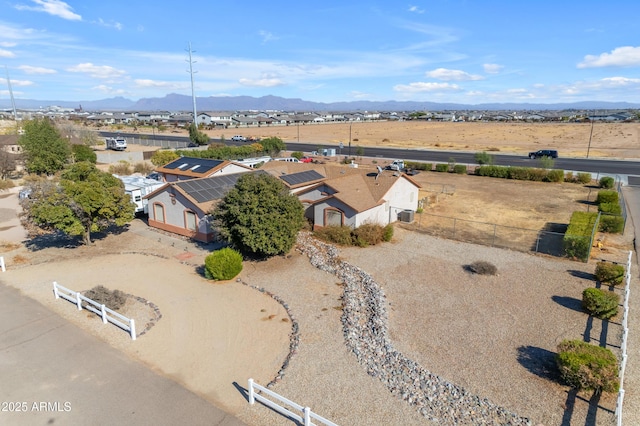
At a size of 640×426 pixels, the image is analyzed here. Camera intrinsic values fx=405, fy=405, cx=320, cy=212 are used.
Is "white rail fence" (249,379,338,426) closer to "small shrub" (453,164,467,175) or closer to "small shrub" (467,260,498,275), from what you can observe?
"small shrub" (467,260,498,275)

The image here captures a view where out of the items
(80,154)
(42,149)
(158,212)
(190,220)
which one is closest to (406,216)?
(190,220)

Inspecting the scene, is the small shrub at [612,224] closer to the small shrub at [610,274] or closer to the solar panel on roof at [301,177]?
the small shrub at [610,274]

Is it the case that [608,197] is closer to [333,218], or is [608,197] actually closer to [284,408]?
[333,218]

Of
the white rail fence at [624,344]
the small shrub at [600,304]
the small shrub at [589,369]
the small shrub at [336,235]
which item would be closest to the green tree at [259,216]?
the small shrub at [336,235]

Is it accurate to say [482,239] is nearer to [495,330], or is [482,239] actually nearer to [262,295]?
[495,330]

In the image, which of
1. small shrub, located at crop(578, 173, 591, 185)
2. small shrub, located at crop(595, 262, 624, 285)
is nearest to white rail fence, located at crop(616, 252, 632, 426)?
small shrub, located at crop(595, 262, 624, 285)
